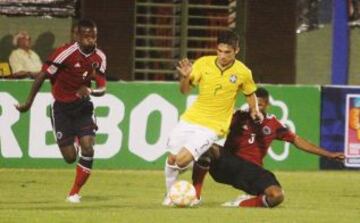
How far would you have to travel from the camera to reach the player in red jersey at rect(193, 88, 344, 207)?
504 inches

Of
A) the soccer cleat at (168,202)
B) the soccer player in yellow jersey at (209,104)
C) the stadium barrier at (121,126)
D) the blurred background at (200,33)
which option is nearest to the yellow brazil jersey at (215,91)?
the soccer player in yellow jersey at (209,104)

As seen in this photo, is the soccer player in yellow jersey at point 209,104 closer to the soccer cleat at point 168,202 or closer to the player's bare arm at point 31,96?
the soccer cleat at point 168,202

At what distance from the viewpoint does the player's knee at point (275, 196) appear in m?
12.6

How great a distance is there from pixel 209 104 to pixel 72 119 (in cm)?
199

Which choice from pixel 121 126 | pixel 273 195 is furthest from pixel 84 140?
pixel 121 126

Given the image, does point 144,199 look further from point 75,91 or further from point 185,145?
point 185,145

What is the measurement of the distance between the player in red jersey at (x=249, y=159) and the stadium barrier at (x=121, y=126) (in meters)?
5.33

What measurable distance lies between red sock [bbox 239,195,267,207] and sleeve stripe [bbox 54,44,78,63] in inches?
104

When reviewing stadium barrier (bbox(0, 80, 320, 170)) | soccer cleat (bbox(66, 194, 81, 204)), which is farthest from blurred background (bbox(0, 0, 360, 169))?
soccer cleat (bbox(66, 194, 81, 204))

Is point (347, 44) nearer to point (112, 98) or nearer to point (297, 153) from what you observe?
point (297, 153)

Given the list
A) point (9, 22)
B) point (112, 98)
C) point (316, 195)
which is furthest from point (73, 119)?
point (9, 22)

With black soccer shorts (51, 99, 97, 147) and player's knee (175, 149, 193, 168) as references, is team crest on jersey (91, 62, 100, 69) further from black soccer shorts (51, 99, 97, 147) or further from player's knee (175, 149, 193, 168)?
player's knee (175, 149, 193, 168)

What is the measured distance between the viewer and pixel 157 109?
18.9 meters

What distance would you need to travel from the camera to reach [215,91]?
12.9 m
